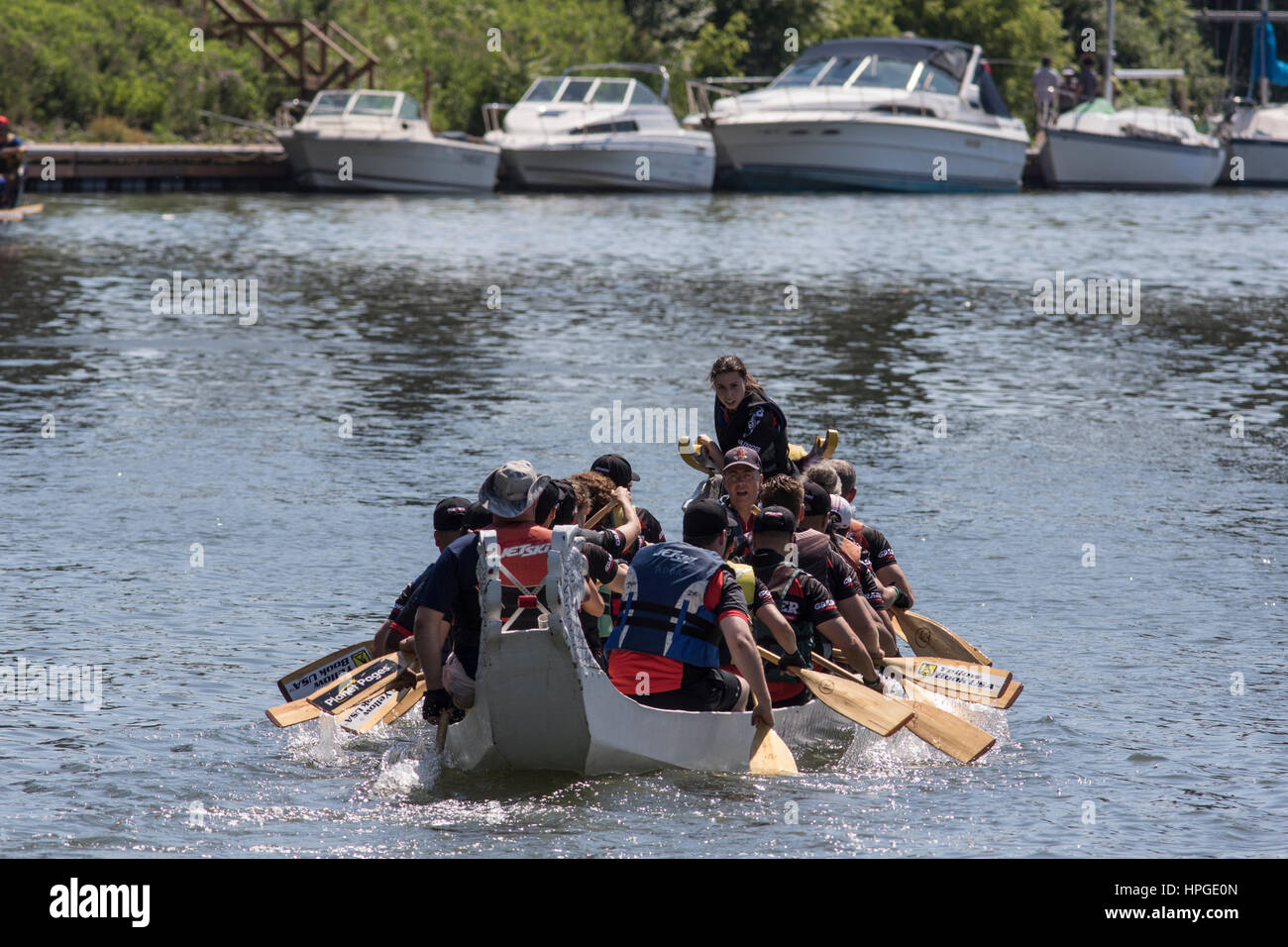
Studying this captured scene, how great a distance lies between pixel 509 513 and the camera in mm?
9430

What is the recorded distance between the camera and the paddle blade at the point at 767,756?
406 inches

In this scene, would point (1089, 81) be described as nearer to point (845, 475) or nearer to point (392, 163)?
point (392, 163)

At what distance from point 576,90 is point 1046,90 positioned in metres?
14.8

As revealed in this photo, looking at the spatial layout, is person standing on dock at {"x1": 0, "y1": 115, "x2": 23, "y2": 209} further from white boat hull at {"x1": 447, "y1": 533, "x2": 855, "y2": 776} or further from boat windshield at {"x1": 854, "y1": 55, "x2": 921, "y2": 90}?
white boat hull at {"x1": 447, "y1": 533, "x2": 855, "y2": 776}

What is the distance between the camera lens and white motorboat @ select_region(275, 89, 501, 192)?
49688 mm

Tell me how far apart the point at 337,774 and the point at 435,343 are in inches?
725

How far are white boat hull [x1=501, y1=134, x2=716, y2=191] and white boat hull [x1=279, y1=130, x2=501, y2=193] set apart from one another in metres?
1.13

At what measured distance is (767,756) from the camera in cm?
1033

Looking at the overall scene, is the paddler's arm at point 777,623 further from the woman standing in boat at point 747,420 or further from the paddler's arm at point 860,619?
the woman standing in boat at point 747,420

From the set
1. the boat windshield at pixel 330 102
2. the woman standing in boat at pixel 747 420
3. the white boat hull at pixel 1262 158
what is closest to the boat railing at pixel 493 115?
the boat windshield at pixel 330 102

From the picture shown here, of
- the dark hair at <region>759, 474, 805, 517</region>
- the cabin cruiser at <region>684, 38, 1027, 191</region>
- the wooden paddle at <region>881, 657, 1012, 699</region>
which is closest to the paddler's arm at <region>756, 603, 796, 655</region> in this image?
the dark hair at <region>759, 474, 805, 517</region>

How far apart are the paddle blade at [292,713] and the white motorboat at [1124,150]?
48.3m
